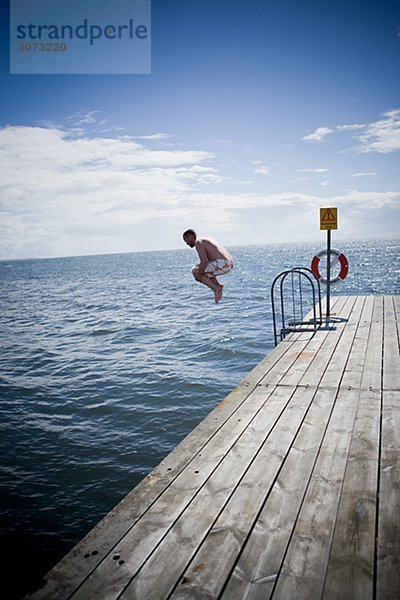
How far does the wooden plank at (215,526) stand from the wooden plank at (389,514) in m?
0.68

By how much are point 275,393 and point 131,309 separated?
54.8 ft

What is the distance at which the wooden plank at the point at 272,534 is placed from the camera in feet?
5.87

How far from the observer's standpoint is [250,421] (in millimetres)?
3590

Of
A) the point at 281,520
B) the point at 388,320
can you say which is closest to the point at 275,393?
the point at 281,520

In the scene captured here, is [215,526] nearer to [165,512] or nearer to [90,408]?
[165,512]

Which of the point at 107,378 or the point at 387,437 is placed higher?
→ the point at 387,437

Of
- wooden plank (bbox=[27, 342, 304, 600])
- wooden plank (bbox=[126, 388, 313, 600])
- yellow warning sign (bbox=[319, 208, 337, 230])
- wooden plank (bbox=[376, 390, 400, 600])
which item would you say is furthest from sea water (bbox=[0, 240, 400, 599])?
yellow warning sign (bbox=[319, 208, 337, 230])

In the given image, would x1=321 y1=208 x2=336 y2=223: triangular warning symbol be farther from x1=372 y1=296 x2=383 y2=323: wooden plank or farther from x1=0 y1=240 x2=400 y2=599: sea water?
x1=0 y1=240 x2=400 y2=599: sea water

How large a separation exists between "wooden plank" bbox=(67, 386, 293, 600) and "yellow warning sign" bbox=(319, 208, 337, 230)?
5.07 m

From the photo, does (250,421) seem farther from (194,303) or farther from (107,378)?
(194,303)

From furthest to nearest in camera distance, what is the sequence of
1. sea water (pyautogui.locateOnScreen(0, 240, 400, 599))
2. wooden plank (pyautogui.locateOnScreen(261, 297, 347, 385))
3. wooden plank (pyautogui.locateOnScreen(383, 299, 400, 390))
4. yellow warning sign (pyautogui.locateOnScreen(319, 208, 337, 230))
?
yellow warning sign (pyautogui.locateOnScreen(319, 208, 337, 230)) < wooden plank (pyautogui.locateOnScreen(261, 297, 347, 385)) < sea water (pyautogui.locateOnScreen(0, 240, 400, 599)) < wooden plank (pyautogui.locateOnScreen(383, 299, 400, 390))

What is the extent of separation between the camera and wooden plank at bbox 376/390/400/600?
1.74 m

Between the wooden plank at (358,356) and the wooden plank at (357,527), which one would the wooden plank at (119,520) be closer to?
the wooden plank at (357,527)

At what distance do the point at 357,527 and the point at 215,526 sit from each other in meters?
0.79
